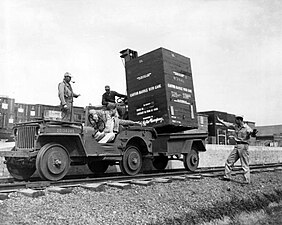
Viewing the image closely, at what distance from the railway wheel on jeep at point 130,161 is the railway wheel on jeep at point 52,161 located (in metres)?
1.87

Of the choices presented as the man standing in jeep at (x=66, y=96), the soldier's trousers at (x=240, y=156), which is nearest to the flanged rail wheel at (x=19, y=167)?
the man standing in jeep at (x=66, y=96)

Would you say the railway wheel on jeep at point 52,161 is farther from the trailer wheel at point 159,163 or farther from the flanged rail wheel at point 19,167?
the trailer wheel at point 159,163

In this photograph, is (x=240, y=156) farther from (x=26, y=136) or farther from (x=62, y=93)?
(x=26, y=136)

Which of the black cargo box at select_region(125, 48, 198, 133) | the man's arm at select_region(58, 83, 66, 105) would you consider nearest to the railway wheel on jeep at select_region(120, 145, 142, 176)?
the black cargo box at select_region(125, 48, 198, 133)

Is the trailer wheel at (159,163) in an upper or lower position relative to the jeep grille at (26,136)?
lower

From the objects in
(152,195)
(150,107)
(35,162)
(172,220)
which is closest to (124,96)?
(150,107)

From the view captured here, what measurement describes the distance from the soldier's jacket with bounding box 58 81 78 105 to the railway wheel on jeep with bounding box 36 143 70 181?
1.33 m

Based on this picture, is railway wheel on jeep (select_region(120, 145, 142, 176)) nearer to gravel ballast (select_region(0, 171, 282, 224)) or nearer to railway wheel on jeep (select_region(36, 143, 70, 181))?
gravel ballast (select_region(0, 171, 282, 224))

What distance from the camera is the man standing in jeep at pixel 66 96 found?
302 inches

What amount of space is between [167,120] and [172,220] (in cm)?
501

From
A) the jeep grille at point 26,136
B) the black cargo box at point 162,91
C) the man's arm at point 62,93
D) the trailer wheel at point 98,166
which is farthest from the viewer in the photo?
the black cargo box at point 162,91

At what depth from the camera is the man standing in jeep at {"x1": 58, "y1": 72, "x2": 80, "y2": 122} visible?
7.67 metres

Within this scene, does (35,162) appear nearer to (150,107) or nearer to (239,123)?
(150,107)

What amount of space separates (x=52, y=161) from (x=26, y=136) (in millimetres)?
897
